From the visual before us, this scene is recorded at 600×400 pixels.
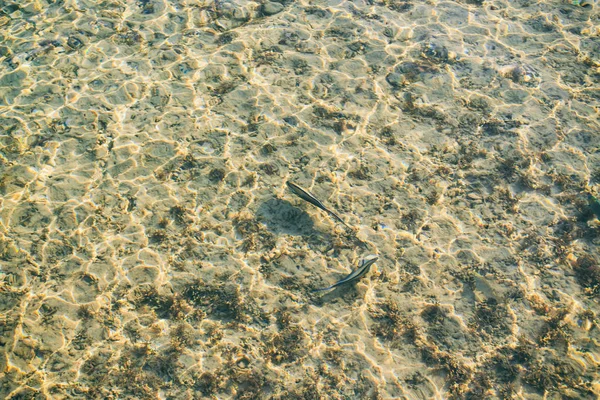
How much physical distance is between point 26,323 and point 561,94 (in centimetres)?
870

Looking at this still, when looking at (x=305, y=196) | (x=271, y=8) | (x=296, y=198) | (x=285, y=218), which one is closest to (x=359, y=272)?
(x=305, y=196)

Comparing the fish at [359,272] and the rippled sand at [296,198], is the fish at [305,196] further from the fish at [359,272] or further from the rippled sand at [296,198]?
the fish at [359,272]

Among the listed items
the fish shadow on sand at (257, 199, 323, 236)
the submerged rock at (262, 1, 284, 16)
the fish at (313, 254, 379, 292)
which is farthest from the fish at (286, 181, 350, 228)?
the submerged rock at (262, 1, 284, 16)

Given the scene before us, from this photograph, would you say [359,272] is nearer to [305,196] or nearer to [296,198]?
[305,196]

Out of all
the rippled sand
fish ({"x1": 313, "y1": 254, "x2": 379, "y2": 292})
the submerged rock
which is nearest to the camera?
the rippled sand

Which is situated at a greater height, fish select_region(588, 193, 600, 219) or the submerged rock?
the submerged rock

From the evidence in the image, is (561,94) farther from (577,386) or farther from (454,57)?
(577,386)

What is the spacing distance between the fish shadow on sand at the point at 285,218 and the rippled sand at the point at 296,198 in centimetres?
3

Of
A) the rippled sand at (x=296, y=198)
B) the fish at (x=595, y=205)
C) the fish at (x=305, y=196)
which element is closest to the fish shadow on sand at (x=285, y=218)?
the rippled sand at (x=296, y=198)

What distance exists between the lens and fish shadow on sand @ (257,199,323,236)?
6414 millimetres

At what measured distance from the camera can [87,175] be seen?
679cm

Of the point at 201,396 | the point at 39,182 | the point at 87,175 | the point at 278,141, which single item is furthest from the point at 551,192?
the point at 39,182

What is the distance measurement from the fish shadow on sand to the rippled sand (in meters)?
0.03

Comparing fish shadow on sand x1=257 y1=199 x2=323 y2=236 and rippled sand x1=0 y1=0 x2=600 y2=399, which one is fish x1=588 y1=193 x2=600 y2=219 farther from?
fish shadow on sand x1=257 y1=199 x2=323 y2=236
